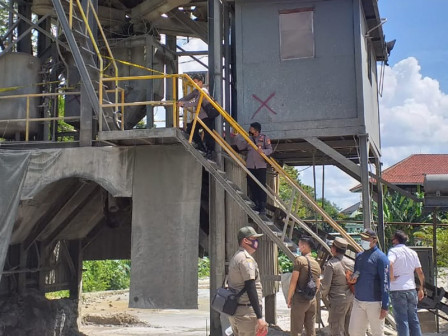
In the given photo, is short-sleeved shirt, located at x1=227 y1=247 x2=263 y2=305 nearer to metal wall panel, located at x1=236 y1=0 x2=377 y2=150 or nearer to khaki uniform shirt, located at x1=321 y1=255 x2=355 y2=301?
khaki uniform shirt, located at x1=321 y1=255 x2=355 y2=301

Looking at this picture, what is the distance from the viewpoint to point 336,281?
8.04m

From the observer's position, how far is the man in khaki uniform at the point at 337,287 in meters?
7.98

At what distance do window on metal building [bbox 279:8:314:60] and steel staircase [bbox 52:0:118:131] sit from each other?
3418 mm

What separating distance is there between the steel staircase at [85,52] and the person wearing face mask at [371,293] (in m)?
5.08

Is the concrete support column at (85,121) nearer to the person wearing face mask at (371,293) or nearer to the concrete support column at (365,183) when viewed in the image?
the concrete support column at (365,183)

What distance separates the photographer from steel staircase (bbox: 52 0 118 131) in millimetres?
10195

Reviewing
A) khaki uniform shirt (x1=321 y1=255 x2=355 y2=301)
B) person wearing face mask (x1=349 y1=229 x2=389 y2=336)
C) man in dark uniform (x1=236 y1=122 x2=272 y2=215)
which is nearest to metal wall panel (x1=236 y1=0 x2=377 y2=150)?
man in dark uniform (x1=236 y1=122 x2=272 y2=215)

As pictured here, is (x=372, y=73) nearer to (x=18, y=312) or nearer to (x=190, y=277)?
(x=190, y=277)

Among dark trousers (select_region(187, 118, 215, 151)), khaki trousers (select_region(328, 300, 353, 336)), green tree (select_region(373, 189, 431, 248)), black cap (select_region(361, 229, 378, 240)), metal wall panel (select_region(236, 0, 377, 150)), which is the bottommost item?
khaki trousers (select_region(328, 300, 353, 336))

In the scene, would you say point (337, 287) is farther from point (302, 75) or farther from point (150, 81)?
point (150, 81)

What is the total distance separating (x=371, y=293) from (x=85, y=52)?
6648mm

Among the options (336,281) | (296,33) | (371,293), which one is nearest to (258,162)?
(296,33)

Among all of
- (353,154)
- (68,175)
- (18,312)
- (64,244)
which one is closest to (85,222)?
(64,244)

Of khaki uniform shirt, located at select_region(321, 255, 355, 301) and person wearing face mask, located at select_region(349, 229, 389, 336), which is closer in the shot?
person wearing face mask, located at select_region(349, 229, 389, 336)
